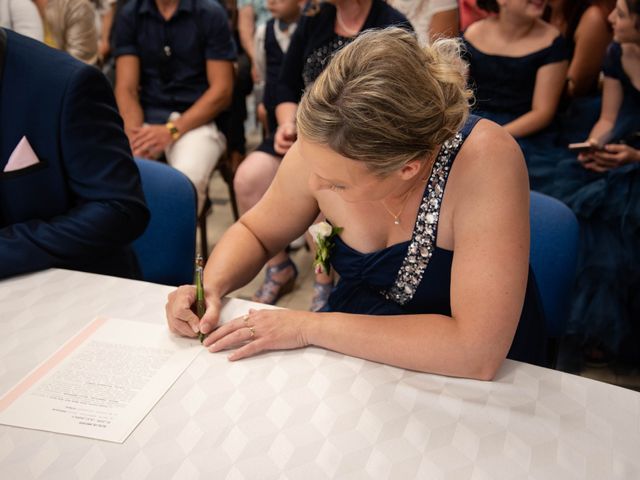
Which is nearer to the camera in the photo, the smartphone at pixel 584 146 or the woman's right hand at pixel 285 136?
the smartphone at pixel 584 146

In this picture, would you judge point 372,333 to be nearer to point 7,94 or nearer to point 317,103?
point 317,103

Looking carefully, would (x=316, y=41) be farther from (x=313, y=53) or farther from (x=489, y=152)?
(x=489, y=152)

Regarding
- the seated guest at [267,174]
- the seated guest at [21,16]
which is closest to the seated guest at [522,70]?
the seated guest at [267,174]

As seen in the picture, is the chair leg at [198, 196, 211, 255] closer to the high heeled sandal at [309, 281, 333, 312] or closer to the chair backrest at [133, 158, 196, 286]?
the high heeled sandal at [309, 281, 333, 312]

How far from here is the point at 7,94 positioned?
1394 mm

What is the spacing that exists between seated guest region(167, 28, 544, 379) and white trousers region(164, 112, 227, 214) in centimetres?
171

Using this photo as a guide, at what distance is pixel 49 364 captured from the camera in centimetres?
110

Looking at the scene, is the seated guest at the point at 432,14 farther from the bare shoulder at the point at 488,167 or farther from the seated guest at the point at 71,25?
the bare shoulder at the point at 488,167

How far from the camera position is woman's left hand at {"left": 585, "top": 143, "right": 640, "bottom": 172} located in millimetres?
2344

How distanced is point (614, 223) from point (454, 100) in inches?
58.1

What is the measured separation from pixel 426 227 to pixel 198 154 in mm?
2003

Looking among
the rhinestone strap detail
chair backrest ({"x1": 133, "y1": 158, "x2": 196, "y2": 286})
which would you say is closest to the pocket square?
chair backrest ({"x1": 133, "y1": 158, "x2": 196, "y2": 286})

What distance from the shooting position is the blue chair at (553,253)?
1.44 m

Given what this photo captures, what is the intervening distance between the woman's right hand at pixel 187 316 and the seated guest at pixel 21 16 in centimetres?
256
